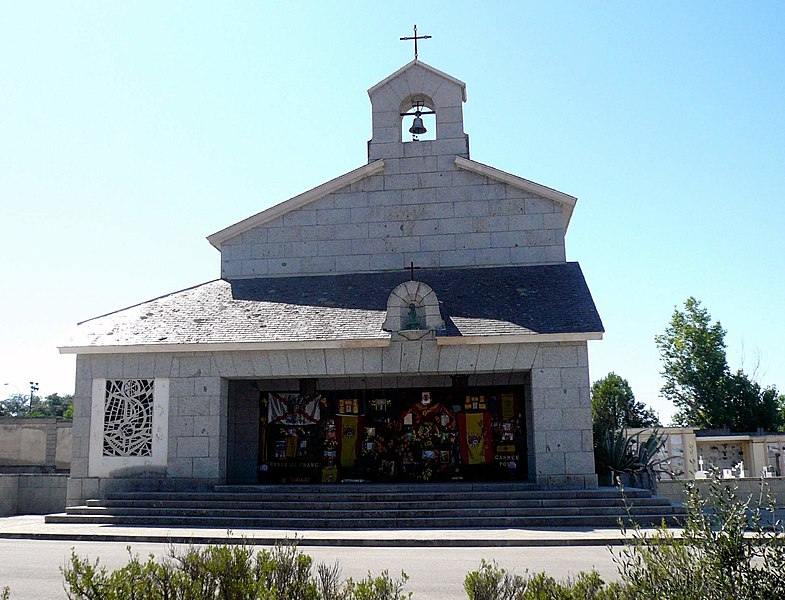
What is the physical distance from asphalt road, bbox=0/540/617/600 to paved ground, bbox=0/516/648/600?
13mm

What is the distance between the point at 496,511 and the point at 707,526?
36.8 feet

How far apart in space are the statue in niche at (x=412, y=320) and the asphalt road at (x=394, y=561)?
6140mm

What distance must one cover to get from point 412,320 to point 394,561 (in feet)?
25.0

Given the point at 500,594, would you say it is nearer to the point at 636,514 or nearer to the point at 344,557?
the point at 344,557

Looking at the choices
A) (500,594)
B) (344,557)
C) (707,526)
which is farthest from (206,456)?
(707,526)

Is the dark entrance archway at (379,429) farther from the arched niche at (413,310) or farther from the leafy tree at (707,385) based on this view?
the leafy tree at (707,385)

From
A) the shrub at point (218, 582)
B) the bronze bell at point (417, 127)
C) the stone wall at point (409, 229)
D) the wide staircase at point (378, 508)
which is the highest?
the bronze bell at point (417, 127)

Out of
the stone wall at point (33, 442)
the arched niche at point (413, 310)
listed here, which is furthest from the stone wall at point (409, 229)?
the stone wall at point (33, 442)

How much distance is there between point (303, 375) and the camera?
18734 millimetres

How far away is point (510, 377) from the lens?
2075cm

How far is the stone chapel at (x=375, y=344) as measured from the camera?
1822cm

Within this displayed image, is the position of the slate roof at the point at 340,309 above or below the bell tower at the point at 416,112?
below

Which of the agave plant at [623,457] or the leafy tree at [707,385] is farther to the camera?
the leafy tree at [707,385]

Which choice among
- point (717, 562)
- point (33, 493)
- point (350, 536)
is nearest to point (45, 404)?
point (33, 493)
